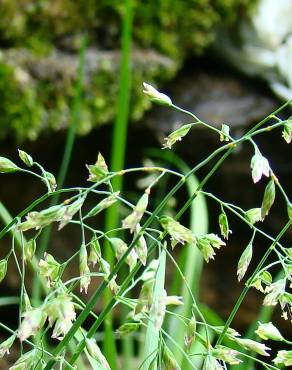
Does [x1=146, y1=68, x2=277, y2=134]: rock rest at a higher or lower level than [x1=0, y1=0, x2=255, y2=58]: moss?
lower

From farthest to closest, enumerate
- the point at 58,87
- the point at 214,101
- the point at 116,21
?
the point at 214,101 → the point at 116,21 → the point at 58,87

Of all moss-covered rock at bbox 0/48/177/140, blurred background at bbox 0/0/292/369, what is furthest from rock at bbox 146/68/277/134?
moss-covered rock at bbox 0/48/177/140

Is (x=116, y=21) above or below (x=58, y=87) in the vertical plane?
above

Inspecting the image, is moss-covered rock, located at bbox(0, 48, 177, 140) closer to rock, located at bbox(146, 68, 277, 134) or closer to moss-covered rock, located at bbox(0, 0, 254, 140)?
moss-covered rock, located at bbox(0, 0, 254, 140)

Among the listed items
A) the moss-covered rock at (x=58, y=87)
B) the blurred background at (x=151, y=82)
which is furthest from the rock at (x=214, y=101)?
the moss-covered rock at (x=58, y=87)

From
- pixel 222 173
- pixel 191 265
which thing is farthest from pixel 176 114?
pixel 191 265

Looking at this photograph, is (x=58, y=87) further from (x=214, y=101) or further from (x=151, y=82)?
(x=214, y=101)

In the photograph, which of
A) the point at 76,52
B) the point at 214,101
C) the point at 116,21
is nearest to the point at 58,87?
the point at 76,52

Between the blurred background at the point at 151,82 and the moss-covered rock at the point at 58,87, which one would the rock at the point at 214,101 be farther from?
the moss-covered rock at the point at 58,87

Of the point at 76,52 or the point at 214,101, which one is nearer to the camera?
the point at 76,52
